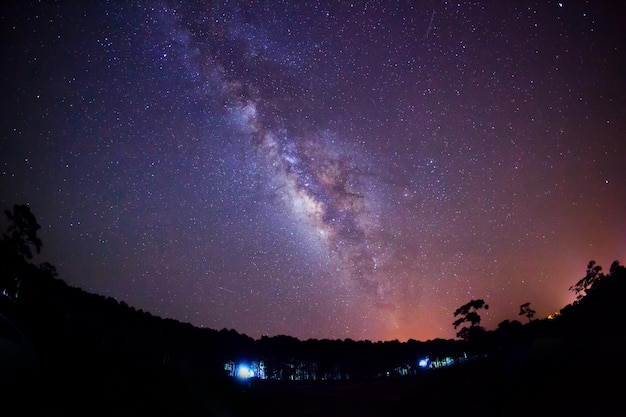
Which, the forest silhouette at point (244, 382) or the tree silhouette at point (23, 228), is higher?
the tree silhouette at point (23, 228)

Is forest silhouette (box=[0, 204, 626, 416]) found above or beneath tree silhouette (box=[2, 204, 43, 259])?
beneath

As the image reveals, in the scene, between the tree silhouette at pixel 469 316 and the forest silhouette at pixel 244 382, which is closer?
the forest silhouette at pixel 244 382

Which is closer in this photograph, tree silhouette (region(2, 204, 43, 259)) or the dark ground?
the dark ground

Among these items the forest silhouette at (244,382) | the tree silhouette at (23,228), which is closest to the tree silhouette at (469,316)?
the forest silhouette at (244,382)

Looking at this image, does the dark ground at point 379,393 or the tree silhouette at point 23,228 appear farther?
the tree silhouette at point 23,228

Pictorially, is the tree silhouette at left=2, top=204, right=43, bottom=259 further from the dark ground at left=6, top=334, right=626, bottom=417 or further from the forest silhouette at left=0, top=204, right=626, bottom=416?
the dark ground at left=6, top=334, right=626, bottom=417

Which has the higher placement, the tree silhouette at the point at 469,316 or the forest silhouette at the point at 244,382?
the tree silhouette at the point at 469,316

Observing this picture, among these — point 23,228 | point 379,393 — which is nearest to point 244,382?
point 379,393

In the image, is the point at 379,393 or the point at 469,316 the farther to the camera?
the point at 469,316

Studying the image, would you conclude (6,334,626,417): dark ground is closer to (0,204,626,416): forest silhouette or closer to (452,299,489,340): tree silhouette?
(0,204,626,416): forest silhouette

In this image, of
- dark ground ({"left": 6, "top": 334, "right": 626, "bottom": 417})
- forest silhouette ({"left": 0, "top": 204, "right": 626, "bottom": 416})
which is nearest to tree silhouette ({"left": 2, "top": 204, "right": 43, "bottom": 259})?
forest silhouette ({"left": 0, "top": 204, "right": 626, "bottom": 416})

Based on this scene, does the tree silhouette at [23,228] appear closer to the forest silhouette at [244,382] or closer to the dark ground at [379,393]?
the forest silhouette at [244,382]

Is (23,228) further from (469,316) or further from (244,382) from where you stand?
(469,316)

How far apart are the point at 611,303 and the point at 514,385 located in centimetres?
2511
